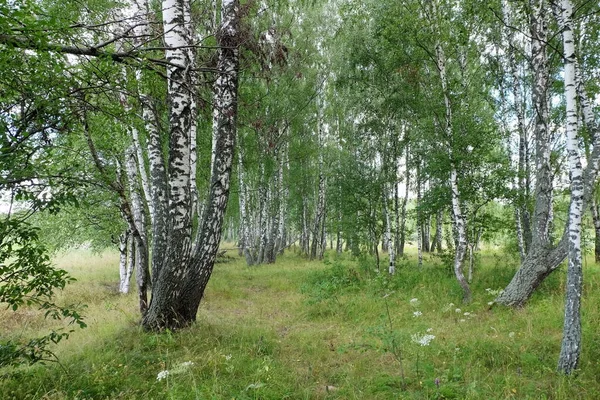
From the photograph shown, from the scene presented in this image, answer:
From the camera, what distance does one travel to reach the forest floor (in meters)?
3.76

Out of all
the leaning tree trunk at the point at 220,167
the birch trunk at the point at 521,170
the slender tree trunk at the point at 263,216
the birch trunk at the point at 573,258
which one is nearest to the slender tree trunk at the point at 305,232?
the slender tree trunk at the point at 263,216

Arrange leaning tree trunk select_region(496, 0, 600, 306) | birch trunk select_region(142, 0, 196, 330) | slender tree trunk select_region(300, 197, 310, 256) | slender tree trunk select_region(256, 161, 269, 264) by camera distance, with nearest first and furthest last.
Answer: birch trunk select_region(142, 0, 196, 330) < leaning tree trunk select_region(496, 0, 600, 306) < slender tree trunk select_region(256, 161, 269, 264) < slender tree trunk select_region(300, 197, 310, 256)

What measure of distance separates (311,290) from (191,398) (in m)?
7.15

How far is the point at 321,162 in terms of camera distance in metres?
19.9

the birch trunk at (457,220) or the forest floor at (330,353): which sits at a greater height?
the birch trunk at (457,220)

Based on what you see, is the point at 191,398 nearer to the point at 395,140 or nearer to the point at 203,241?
the point at 203,241

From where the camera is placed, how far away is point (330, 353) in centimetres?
546

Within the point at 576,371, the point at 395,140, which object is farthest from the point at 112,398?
the point at 395,140

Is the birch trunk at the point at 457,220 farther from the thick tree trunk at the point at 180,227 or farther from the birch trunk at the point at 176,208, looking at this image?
the birch trunk at the point at 176,208

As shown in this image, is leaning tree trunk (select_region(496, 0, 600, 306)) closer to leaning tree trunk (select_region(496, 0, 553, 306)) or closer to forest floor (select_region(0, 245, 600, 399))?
leaning tree trunk (select_region(496, 0, 553, 306))

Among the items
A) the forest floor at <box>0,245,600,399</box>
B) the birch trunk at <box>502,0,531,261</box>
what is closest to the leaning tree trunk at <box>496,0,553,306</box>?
the forest floor at <box>0,245,600,399</box>

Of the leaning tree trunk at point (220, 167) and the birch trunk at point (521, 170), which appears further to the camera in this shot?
the birch trunk at point (521, 170)

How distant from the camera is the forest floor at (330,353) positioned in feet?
12.3

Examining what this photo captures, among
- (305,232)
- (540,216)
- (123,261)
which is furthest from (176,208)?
(305,232)
